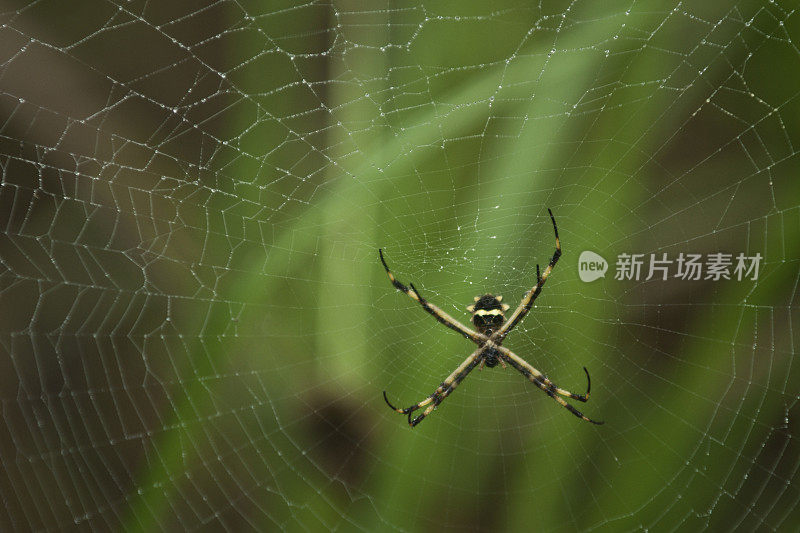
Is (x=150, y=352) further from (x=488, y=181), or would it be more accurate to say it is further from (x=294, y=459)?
(x=488, y=181)

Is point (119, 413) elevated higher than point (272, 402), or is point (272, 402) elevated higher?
point (272, 402)

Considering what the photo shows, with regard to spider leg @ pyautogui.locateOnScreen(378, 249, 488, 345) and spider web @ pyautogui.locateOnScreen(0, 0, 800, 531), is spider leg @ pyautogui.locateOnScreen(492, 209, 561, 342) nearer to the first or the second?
spider web @ pyautogui.locateOnScreen(0, 0, 800, 531)

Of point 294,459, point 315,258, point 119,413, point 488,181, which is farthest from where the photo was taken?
point 119,413

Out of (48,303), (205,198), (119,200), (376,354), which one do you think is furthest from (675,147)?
(48,303)

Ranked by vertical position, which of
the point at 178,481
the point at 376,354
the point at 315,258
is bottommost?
the point at 178,481

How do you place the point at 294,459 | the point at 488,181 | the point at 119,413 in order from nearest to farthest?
1. the point at 488,181
2. the point at 294,459
3. the point at 119,413

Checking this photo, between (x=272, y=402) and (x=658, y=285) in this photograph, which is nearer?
(x=658, y=285)

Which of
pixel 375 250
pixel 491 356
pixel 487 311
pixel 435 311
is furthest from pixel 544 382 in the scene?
pixel 375 250

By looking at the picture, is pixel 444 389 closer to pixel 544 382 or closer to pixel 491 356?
pixel 491 356
